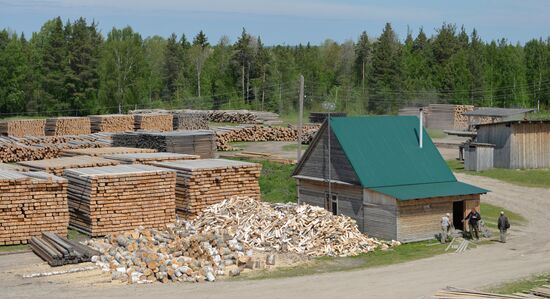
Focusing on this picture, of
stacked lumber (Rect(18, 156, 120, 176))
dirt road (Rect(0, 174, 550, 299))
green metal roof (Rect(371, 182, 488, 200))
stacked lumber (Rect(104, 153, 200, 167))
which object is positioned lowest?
dirt road (Rect(0, 174, 550, 299))

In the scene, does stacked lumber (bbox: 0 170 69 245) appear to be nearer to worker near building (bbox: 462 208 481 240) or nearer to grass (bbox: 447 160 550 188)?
worker near building (bbox: 462 208 481 240)

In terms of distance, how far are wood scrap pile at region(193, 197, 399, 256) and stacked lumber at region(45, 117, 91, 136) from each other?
1310 inches

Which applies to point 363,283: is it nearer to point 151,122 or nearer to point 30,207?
point 30,207

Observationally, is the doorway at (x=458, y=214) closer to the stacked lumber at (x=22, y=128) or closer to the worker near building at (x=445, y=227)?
the worker near building at (x=445, y=227)

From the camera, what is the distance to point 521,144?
4956 cm

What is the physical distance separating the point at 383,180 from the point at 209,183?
6.77 meters

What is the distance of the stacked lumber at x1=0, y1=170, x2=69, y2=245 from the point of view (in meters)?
28.5

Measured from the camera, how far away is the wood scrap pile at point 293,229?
2811 centimetres

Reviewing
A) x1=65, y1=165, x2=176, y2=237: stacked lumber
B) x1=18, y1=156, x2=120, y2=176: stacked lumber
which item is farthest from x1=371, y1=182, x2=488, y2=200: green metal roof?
x1=18, y1=156, x2=120, y2=176: stacked lumber

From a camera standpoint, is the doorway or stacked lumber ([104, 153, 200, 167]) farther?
stacked lumber ([104, 153, 200, 167])

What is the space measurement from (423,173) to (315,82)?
7546cm

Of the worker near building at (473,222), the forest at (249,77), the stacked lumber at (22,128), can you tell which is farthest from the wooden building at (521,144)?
the forest at (249,77)

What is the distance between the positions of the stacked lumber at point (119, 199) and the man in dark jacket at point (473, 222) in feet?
36.3

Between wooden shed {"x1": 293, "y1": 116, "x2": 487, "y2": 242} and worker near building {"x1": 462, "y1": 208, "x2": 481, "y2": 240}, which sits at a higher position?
wooden shed {"x1": 293, "y1": 116, "x2": 487, "y2": 242}
